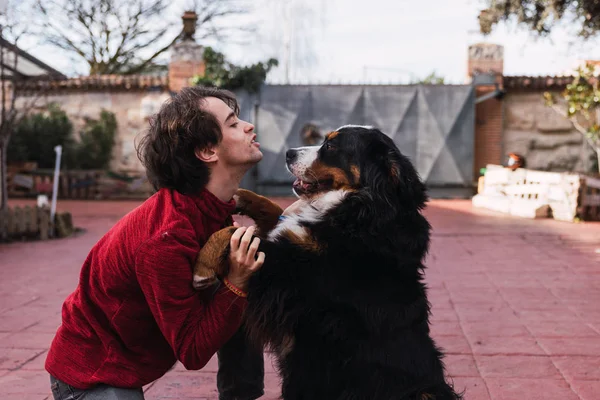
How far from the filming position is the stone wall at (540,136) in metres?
15.5

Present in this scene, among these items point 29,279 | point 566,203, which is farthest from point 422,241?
point 566,203

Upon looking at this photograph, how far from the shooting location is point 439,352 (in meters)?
2.43

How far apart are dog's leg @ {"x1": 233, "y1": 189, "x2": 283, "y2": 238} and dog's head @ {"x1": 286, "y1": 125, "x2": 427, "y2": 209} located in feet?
0.54

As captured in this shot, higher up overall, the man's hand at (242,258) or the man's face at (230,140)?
the man's face at (230,140)

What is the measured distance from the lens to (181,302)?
6.91ft

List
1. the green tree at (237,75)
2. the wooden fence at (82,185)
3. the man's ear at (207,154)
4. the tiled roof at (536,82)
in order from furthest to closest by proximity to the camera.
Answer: the wooden fence at (82,185)
the green tree at (237,75)
the tiled roof at (536,82)
the man's ear at (207,154)

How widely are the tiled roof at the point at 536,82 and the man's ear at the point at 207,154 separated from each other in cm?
1448

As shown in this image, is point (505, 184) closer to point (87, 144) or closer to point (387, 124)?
point (387, 124)

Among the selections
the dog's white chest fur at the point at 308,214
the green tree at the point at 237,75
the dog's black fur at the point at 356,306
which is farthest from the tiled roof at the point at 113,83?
the dog's black fur at the point at 356,306

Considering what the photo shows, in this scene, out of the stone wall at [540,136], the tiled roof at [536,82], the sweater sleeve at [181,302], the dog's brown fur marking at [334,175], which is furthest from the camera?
the stone wall at [540,136]

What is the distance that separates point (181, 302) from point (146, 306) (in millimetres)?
215

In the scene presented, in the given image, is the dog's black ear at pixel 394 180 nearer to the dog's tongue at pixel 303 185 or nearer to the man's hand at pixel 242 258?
the dog's tongue at pixel 303 185

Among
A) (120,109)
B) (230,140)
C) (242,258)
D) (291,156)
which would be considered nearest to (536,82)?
(120,109)

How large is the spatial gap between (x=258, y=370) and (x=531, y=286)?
12.6ft
